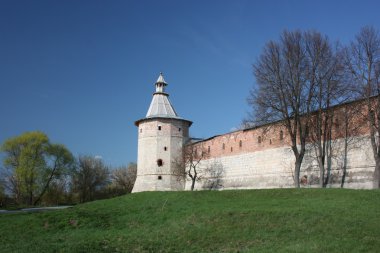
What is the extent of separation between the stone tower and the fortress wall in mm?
2256

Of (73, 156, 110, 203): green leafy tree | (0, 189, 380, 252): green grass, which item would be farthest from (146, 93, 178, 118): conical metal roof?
(0, 189, 380, 252): green grass

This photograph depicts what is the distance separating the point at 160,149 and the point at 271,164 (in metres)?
12.2

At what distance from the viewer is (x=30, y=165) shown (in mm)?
39875

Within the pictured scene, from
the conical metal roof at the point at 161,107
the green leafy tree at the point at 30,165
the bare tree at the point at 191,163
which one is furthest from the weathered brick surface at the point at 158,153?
the green leafy tree at the point at 30,165

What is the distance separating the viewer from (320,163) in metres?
22.2

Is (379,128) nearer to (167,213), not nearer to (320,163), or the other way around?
(320,163)

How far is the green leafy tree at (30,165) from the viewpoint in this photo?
131 ft

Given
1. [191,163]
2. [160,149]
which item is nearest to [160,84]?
[160,149]

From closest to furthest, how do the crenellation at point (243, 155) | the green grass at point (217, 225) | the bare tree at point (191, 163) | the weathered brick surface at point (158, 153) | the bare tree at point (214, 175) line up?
the green grass at point (217, 225), the crenellation at point (243, 155), the bare tree at point (214, 175), the bare tree at point (191, 163), the weathered brick surface at point (158, 153)

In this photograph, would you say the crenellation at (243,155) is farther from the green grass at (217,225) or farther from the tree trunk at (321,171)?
the green grass at (217,225)

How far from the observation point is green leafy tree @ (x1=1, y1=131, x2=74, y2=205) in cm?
3978

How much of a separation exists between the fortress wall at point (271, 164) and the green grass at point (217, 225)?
18.4 feet

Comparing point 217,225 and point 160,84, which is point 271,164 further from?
point 160,84

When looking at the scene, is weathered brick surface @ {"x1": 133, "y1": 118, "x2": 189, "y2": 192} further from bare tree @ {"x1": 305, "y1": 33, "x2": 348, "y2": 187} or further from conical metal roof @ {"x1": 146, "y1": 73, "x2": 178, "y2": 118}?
bare tree @ {"x1": 305, "y1": 33, "x2": 348, "y2": 187}
